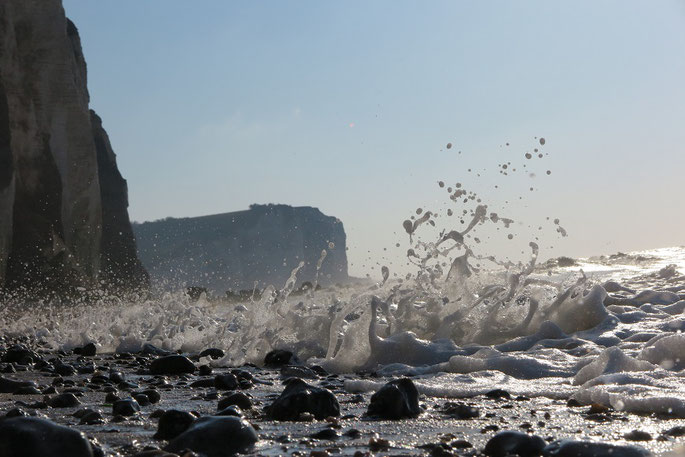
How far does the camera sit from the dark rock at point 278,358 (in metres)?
6.42

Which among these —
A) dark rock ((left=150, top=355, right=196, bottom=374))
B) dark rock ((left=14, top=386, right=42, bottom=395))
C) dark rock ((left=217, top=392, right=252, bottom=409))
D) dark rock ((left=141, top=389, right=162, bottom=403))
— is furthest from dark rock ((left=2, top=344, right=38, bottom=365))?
dark rock ((left=217, top=392, right=252, bottom=409))

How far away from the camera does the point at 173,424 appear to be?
9.34 ft

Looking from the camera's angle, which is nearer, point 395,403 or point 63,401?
point 395,403

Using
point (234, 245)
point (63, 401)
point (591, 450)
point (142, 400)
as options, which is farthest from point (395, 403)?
point (234, 245)

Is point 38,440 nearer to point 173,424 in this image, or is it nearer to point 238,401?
point 173,424

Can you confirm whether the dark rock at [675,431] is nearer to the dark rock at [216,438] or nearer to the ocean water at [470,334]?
the ocean water at [470,334]

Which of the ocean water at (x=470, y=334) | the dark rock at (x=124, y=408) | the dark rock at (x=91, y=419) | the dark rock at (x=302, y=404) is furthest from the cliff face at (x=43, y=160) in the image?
the dark rock at (x=302, y=404)

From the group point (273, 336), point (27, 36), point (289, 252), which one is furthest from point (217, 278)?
point (273, 336)

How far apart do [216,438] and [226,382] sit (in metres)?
2.10

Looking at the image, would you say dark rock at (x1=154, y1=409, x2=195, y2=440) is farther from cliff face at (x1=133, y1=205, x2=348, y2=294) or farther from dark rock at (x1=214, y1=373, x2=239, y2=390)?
cliff face at (x1=133, y1=205, x2=348, y2=294)

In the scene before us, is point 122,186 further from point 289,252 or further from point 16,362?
point 289,252

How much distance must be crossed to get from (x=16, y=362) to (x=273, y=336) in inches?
86.9

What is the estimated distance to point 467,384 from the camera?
4344 millimetres

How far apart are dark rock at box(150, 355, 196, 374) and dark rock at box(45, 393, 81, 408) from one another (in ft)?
5.85
